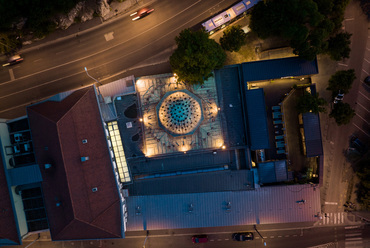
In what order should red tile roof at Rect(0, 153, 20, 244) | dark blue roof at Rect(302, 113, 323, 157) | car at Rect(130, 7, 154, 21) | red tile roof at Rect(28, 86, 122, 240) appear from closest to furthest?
red tile roof at Rect(28, 86, 122, 240) < red tile roof at Rect(0, 153, 20, 244) < dark blue roof at Rect(302, 113, 323, 157) < car at Rect(130, 7, 154, 21)

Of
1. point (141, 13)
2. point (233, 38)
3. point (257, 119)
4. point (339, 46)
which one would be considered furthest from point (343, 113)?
point (141, 13)

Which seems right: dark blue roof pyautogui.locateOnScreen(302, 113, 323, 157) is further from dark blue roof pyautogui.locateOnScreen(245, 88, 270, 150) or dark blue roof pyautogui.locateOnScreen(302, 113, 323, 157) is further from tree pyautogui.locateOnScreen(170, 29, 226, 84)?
tree pyautogui.locateOnScreen(170, 29, 226, 84)

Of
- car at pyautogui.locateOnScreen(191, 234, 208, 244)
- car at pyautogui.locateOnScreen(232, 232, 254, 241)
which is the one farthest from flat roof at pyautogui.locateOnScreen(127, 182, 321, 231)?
car at pyautogui.locateOnScreen(191, 234, 208, 244)

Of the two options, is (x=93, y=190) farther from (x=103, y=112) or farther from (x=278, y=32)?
(x=278, y=32)

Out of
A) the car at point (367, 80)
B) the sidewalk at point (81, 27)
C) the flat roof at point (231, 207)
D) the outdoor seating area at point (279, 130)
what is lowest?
the flat roof at point (231, 207)

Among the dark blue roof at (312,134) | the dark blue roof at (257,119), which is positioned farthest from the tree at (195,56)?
the dark blue roof at (312,134)

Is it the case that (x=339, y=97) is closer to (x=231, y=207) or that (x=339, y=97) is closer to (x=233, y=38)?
(x=233, y=38)

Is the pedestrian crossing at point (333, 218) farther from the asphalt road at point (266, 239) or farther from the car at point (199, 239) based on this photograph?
the car at point (199, 239)
